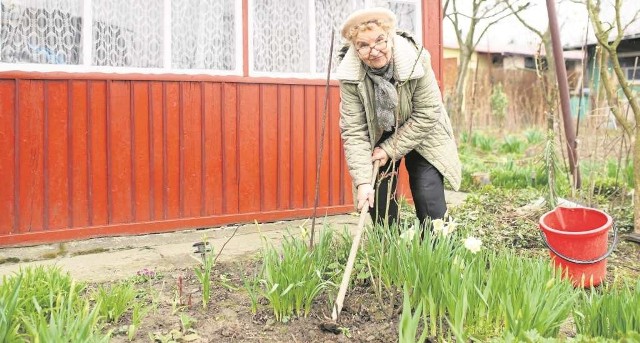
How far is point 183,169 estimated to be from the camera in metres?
5.33

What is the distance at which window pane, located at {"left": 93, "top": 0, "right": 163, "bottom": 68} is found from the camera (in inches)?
198

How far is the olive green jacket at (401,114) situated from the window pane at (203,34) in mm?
2381

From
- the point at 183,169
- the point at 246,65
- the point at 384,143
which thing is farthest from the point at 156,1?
the point at 384,143

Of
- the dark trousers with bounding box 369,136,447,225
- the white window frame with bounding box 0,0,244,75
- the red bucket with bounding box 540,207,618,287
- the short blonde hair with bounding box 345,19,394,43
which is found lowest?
the red bucket with bounding box 540,207,618,287

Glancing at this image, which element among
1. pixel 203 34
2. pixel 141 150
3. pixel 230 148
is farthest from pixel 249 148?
pixel 203 34

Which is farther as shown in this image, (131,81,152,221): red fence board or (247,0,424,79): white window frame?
(247,0,424,79): white window frame

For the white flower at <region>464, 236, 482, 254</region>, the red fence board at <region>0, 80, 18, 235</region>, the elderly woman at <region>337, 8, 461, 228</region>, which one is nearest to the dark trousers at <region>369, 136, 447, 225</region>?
the elderly woman at <region>337, 8, 461, 228</region>

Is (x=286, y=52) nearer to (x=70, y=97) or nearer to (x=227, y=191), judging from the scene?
(x=227, y=191)

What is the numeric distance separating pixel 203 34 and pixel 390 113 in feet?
8.97

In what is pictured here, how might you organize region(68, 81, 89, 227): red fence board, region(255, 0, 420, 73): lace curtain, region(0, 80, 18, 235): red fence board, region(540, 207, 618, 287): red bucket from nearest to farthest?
region(540, 207, 618, 287): red bucket → region(0, 80, 18, 235): red fence board → region(68, 81, 89, 227): red fence board → region(255, 0, 420, 73): lace curtain

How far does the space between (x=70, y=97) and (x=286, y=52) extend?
2031 millimetres

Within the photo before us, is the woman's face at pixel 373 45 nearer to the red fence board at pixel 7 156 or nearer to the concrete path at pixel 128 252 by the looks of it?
the concrete path at pixel 128 252

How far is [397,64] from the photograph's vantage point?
128 inches

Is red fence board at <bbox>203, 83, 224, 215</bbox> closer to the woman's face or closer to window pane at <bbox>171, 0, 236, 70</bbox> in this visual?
window pane at <bbox>171, 0, 236, 70</bbox>
